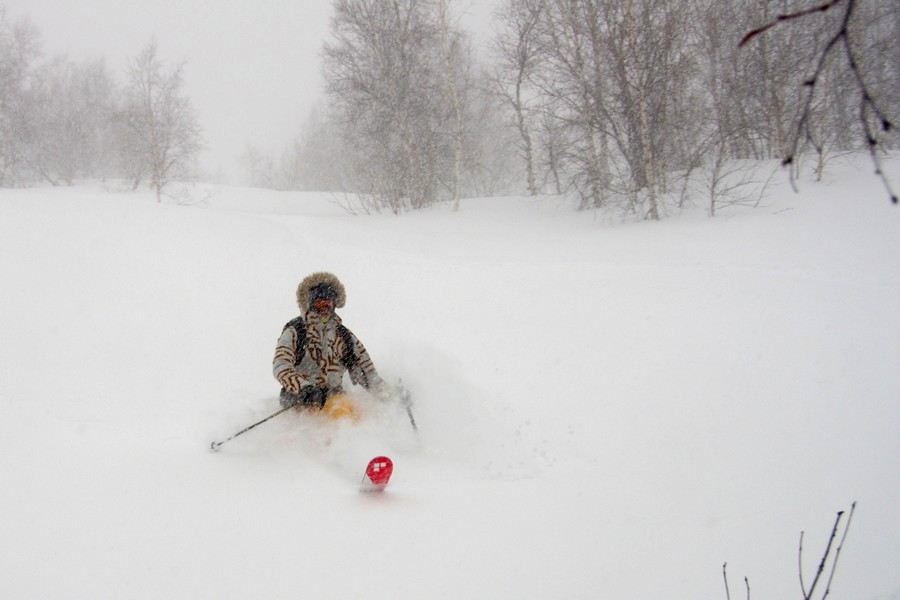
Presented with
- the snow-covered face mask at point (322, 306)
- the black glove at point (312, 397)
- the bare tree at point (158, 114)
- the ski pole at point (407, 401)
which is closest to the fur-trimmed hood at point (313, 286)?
the snow-covered face mask at point (322, 306)

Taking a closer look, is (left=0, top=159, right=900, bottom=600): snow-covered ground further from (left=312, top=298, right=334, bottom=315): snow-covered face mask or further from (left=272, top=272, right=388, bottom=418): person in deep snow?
(left=312, top=298, right=334, bottom=315): snow-covered face mask

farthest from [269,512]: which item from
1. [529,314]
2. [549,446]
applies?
[529,314]

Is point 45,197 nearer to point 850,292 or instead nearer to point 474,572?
point 474,572

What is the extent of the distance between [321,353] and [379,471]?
1667 millimetres

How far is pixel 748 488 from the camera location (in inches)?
144

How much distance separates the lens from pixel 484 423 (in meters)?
4.80

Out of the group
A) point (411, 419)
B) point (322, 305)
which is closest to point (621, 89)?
point (322, 305)

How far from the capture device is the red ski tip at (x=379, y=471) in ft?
11.2

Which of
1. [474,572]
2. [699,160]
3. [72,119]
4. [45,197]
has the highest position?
[72,119]

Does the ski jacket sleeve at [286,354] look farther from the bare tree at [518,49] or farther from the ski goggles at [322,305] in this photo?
the bare tree at [518,49]

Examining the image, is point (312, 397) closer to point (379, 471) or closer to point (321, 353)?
point (321, 353)

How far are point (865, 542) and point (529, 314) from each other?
513 centimetres

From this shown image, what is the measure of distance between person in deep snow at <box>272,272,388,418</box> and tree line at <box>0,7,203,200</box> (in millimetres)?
18087

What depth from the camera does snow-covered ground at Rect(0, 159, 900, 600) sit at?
9.44 ft
